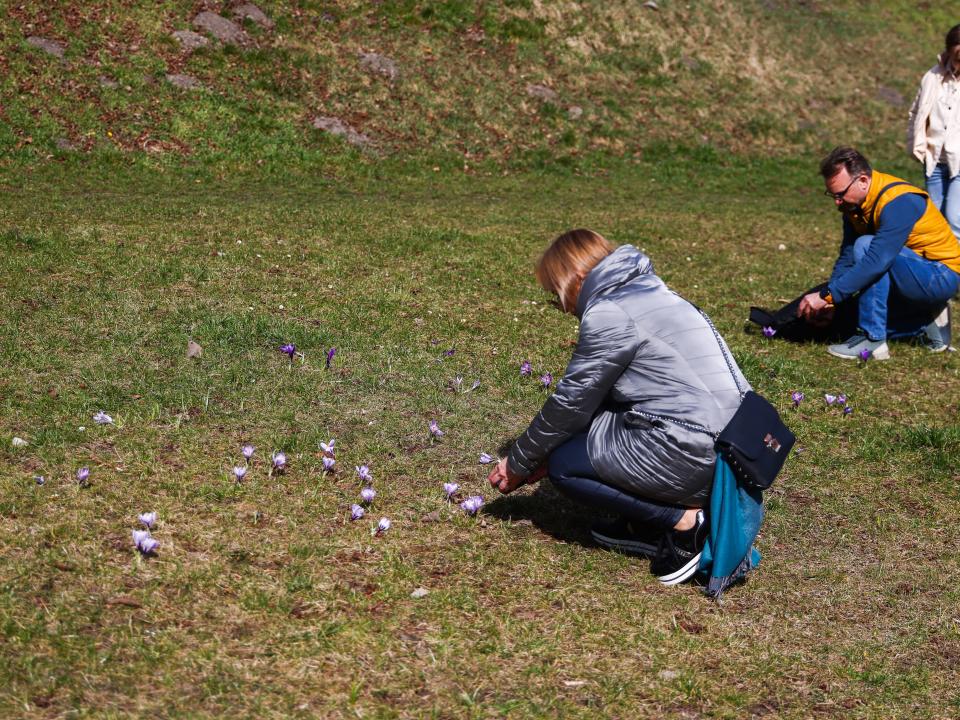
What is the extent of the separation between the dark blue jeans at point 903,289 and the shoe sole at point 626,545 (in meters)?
4.39

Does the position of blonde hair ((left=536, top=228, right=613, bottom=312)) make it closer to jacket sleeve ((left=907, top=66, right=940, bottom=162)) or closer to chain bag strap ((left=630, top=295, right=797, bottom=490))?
chain bag strap ((left=630, top=295, right=797, bottom=490))

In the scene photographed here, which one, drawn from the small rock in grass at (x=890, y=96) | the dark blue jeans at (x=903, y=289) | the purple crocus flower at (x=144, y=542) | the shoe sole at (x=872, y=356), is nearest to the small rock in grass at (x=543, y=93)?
the small rock in grass at (x=890, y=96)

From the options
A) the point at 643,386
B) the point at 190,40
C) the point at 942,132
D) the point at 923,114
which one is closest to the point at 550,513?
the point at 643,386

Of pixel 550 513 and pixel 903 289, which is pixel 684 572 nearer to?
pixel 550 513

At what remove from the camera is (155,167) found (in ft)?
50.6

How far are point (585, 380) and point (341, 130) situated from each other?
14.1 metres

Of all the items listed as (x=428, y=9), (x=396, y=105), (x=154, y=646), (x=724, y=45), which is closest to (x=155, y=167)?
(x=396, y=105)

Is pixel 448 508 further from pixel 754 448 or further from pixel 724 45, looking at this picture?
pixel 724 45

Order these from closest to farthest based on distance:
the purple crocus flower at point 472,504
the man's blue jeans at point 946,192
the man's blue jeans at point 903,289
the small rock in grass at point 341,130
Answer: the purple crocus flower at point 472,504 < the man's blue jeans at point 903,289 < the man's blue jeans at point 946,192 < the small rock in grass at point 341,130

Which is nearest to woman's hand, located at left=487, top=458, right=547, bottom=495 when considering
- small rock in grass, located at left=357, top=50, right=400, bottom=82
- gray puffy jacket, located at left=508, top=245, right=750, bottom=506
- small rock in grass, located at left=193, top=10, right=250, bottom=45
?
gray puffy jacket, located at left=508, top=245, right=750, bottom=506

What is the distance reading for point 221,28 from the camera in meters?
18.9

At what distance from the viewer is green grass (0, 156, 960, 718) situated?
3938mm

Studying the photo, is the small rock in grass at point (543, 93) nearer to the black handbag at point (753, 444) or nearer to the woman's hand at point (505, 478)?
the woman's hand at point (505, 478)

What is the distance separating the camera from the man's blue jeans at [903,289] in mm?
8359
